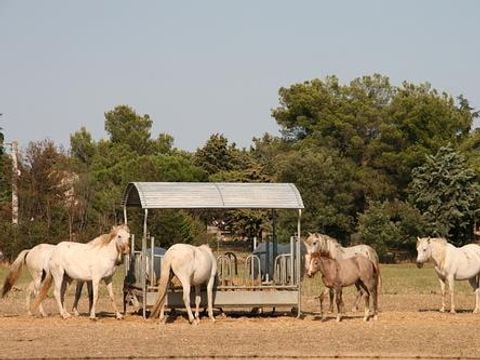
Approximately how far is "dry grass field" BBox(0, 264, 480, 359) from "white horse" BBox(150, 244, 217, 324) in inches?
13.3

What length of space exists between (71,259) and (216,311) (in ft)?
11.8

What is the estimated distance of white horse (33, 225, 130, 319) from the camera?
20.8 metres

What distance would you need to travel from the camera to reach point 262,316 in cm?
2189

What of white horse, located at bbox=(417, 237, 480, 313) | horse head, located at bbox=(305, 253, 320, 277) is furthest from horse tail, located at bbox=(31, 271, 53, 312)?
white horse, located at bbox=(417, 237, 480, 313)

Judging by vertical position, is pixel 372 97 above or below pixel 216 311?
above

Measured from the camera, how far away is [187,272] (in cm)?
A: 1997

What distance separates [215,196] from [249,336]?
16.1ft

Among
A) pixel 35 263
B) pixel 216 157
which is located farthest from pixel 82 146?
pixel 35 263

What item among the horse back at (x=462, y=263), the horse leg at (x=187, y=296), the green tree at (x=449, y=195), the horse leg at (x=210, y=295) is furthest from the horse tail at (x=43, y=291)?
the green tree at (x=449, y=195)

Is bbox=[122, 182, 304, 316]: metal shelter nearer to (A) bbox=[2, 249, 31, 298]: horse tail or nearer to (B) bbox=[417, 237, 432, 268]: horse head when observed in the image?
(A) bbox=[2, 249, 31, 298]: horse tail

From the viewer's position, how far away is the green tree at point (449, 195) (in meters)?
60.3

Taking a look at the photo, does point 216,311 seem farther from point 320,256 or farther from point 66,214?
point 66,214

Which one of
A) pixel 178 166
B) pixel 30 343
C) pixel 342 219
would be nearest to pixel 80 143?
pixel 178 166

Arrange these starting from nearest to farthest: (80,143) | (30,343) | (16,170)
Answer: (30,343) → (16,170) → (80,143)
